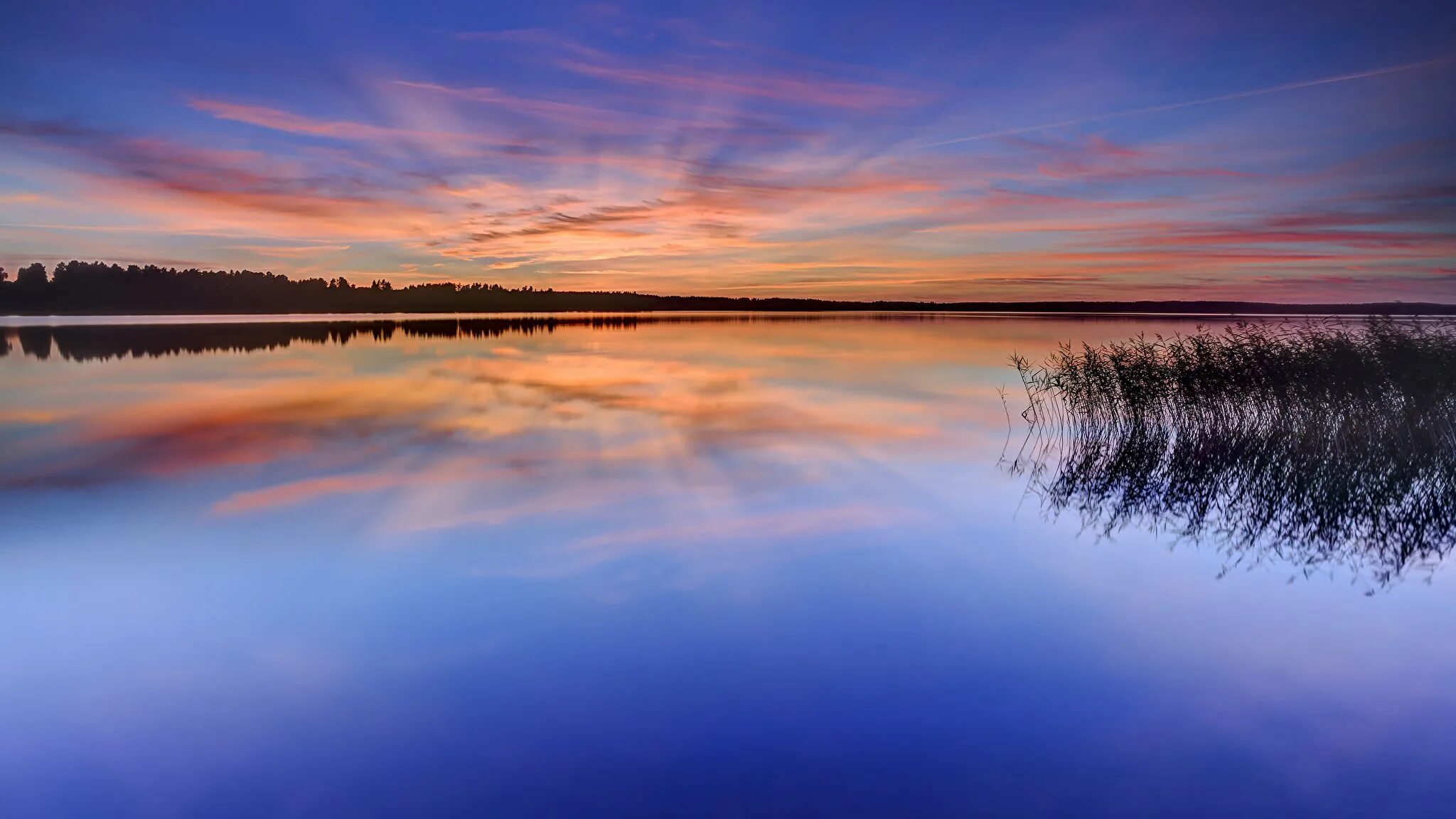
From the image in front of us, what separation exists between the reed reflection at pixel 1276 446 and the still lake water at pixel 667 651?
0.85 meters

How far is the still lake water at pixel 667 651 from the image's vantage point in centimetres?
443

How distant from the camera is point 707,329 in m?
66.9

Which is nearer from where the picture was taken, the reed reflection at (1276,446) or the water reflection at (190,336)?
the reed reflection at (1276,446)

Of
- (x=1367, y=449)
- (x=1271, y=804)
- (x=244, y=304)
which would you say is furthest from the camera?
(x=244, y=304)

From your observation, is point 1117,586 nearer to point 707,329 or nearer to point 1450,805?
point 1450,805

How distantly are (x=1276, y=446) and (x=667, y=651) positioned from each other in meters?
12.1

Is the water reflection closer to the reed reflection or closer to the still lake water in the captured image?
the still lake water

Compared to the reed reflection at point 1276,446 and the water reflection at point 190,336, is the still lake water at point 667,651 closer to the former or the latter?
the reed reflection at point 1276,446

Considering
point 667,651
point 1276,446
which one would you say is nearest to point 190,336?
point 667,651

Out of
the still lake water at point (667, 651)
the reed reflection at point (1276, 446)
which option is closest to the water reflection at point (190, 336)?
the still lake water at point (667, 651)

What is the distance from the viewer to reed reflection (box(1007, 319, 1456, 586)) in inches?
374

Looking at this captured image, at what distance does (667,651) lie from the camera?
600 cm

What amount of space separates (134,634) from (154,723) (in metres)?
1.79

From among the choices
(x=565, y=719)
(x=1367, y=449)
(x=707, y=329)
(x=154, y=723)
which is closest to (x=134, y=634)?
(x=154, y=723)
